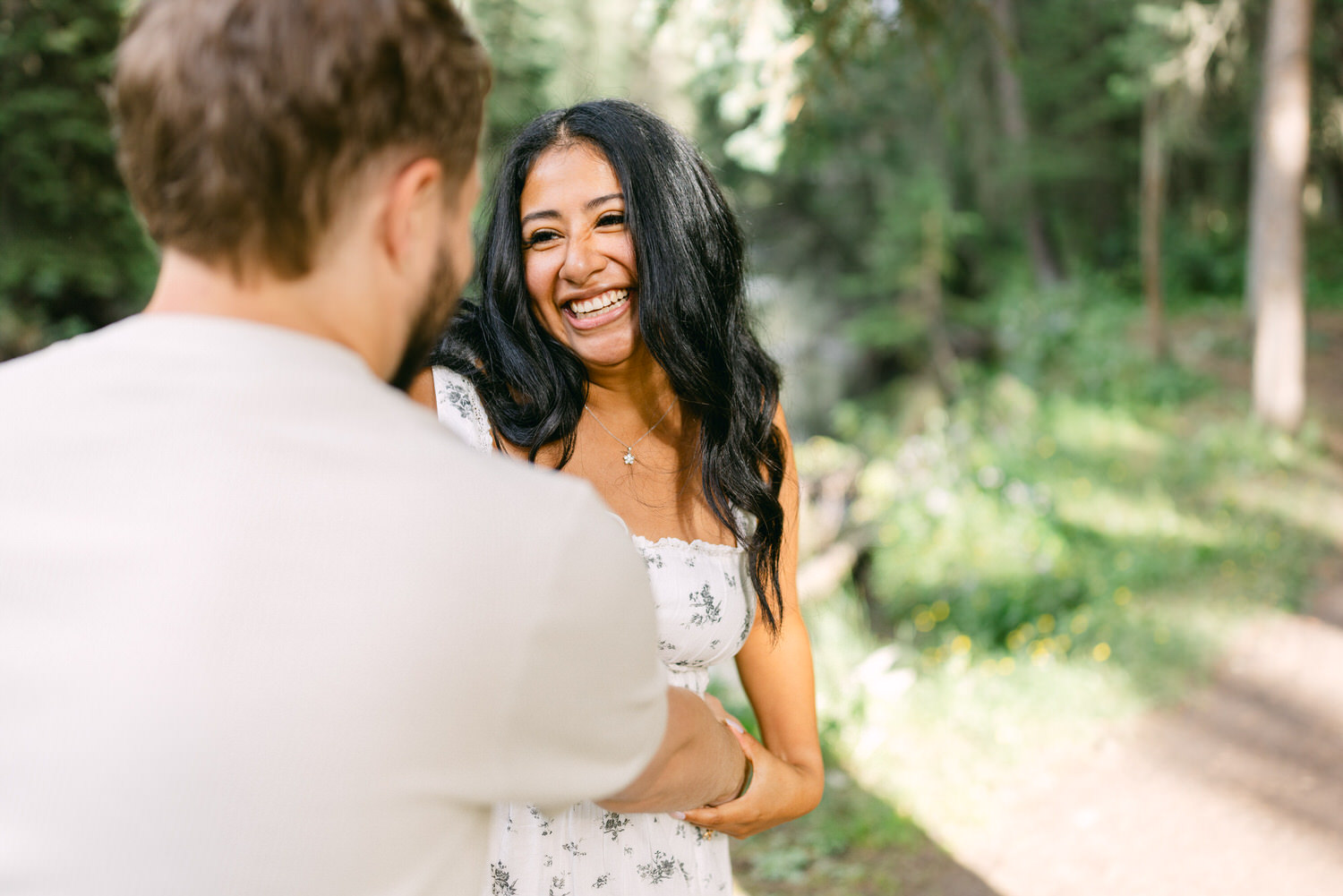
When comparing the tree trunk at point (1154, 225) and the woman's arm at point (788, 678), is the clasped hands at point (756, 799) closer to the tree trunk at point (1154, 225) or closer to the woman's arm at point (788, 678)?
the woman's arm at point (788, 678)

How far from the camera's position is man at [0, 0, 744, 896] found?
0.82 metres

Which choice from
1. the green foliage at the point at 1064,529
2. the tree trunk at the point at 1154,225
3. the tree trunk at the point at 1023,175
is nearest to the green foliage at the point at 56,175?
the green foliage at the point at 1064,529

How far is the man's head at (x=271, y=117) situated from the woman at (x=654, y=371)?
3.52 ft

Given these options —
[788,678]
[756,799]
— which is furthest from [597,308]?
[756,799]

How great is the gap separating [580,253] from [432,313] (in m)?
1.14

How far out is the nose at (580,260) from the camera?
6.97 feet

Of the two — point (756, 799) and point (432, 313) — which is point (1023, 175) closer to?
point (756, 799)

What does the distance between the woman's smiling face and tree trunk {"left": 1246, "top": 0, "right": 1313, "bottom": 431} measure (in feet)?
32.1

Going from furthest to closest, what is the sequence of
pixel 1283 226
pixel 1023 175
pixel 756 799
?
pixel 1023 175, pixel 1283 226, pixel 756 799

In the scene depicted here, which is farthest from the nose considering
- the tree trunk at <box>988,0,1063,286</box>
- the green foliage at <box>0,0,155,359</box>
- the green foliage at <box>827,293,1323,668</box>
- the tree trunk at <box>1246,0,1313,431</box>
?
the tree trunk at <box>988,0,1063,286</box>

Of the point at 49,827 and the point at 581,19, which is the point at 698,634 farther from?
the point at 581,19

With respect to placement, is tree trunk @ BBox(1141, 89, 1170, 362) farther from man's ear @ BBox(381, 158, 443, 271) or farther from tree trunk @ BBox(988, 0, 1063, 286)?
man's ear @ BBox(381, 158, 443, 271)

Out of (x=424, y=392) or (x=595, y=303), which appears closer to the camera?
(x=424, y=392)

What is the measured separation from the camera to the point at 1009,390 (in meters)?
12.6
